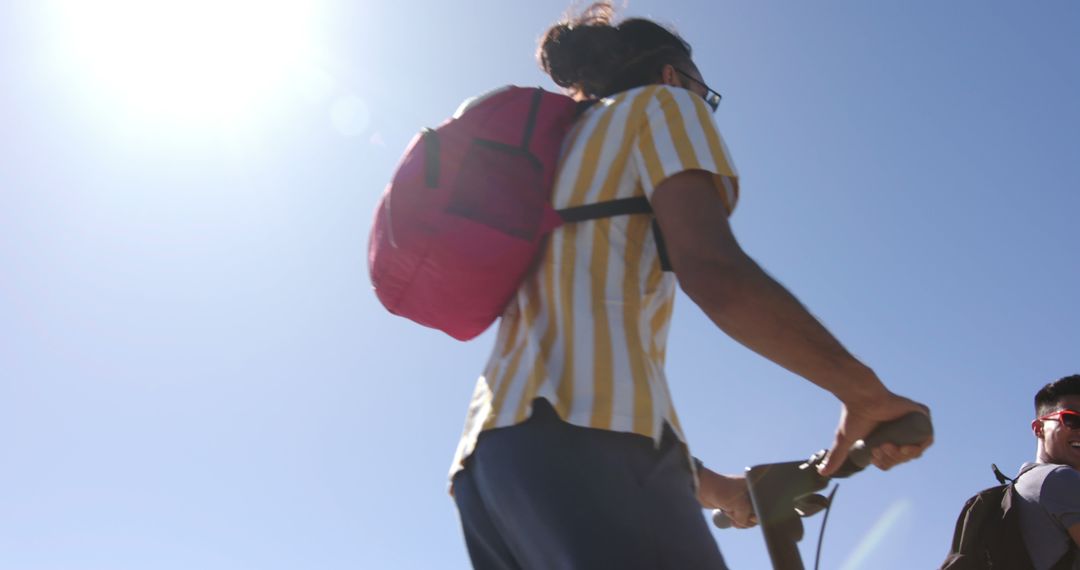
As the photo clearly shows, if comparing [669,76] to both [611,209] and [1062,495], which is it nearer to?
[611,209]

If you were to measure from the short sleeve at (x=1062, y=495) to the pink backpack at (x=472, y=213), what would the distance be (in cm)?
299

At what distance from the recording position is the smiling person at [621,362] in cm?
151

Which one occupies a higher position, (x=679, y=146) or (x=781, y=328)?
(x=679, y=146)

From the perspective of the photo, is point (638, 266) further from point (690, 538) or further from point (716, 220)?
point (690, 538)

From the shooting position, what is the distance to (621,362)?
1.65 metres

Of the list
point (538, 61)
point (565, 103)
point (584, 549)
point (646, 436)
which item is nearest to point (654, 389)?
point (646, 436)

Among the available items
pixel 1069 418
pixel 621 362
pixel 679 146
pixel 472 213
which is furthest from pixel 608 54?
pixel 1069 418

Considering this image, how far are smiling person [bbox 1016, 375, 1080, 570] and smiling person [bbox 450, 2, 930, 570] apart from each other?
2.58m

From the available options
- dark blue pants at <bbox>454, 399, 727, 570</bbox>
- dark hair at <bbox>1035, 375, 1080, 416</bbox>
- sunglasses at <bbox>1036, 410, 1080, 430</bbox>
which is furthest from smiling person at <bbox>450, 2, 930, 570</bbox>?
dark hair at <bbox>1035, 375, 1080, 416</bbox>

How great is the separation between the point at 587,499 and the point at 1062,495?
10.6 feet

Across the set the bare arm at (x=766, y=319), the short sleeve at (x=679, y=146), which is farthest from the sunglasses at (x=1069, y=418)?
the short sleeve at (x=679, y=146)

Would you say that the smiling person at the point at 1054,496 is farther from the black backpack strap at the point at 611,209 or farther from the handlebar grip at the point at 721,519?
the black backpack strap at the point at 611,209

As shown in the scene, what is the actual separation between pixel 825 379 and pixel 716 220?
0.34 meters

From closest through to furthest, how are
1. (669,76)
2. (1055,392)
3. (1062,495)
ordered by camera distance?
(669,76) < (1062,495) < (1055,392)
